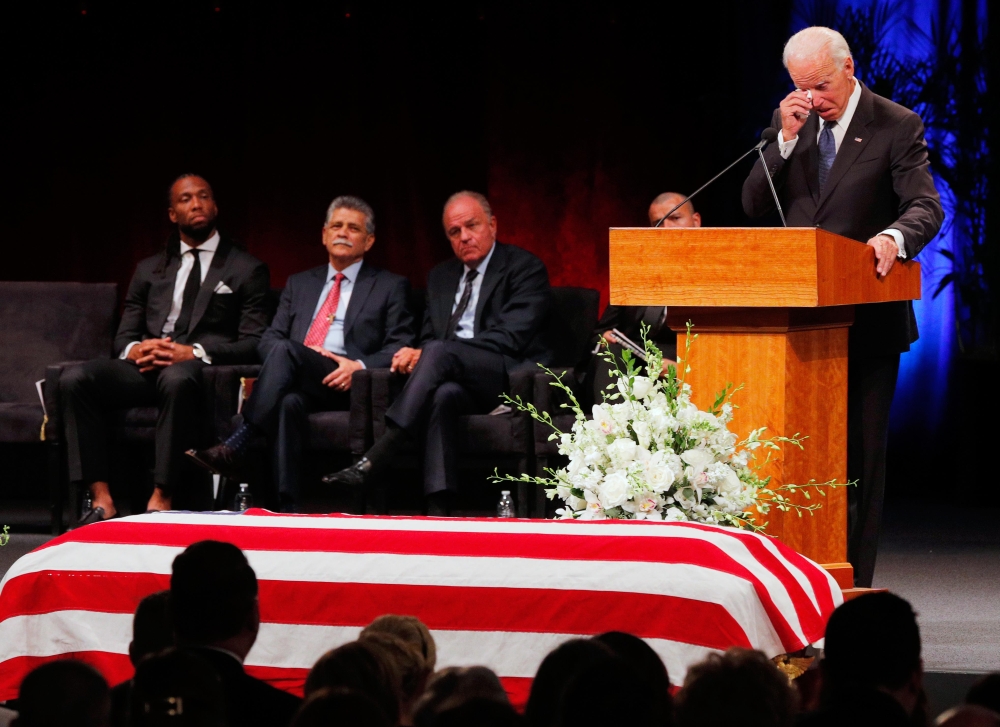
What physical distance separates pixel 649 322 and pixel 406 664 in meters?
4.08

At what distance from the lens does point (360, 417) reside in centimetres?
578

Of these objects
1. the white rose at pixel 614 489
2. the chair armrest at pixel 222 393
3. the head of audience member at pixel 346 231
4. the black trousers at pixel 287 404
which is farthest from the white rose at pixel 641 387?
the head of audience member at pixel 346 231

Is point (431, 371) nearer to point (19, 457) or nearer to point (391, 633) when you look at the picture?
point (19, 457)

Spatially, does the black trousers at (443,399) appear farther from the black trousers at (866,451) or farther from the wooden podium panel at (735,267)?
the wooden podium panel at (735,267)

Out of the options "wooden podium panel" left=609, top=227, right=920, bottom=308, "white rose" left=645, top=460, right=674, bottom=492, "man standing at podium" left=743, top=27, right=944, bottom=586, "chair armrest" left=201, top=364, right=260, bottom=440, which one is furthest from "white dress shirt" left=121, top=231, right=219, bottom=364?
"white rose" left=645, top=460, right=674, bottom=492

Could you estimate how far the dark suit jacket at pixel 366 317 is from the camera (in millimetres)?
6301

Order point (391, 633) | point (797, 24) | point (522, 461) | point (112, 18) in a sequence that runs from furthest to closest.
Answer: point (112, 18) < point (797, 24) < point (522, 461) < point (391, 633)

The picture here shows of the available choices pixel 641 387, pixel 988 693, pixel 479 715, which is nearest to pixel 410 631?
pixel 479 715

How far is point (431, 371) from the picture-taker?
5.75 meters

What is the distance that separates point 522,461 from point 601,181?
6.52 feet

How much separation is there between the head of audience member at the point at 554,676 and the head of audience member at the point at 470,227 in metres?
4.45

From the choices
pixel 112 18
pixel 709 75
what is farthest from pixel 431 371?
pixel 112 18

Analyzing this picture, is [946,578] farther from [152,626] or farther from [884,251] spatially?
[152,626]

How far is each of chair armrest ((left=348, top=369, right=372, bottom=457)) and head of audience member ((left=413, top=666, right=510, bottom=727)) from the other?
12.7ft
